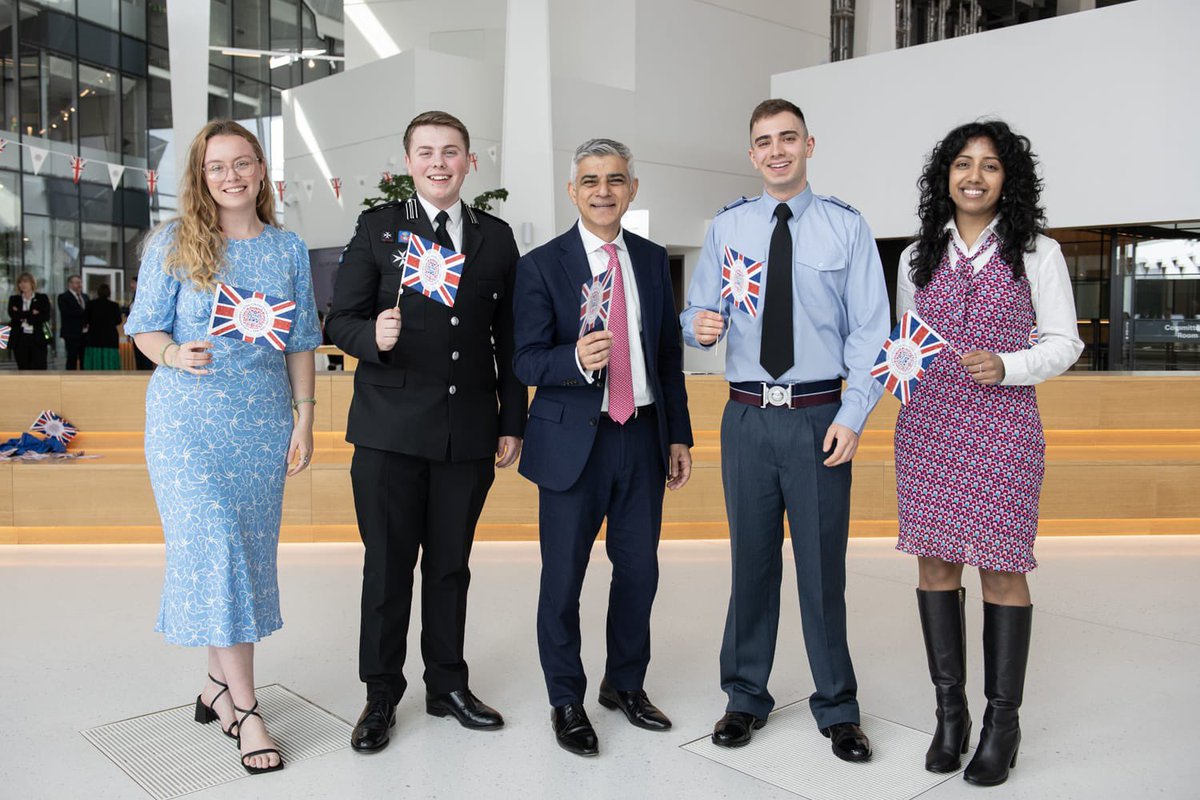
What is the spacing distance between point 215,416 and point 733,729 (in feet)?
5.20

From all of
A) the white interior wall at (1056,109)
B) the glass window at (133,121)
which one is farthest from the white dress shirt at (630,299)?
the glass window at (133,121)

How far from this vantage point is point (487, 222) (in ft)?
9.22

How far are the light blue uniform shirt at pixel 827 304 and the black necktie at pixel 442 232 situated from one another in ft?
2.47

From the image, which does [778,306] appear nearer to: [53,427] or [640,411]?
[640,411]

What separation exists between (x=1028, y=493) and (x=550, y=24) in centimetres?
1078

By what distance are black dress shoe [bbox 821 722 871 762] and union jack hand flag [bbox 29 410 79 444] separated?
195 inches

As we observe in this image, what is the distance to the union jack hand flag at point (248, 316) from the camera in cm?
240

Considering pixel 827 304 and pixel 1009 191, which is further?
pixel 827 304

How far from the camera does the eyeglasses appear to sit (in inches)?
99.1

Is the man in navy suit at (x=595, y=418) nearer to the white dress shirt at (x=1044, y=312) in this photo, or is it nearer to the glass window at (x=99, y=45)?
the white dress shirt at (x=1044, y=312)

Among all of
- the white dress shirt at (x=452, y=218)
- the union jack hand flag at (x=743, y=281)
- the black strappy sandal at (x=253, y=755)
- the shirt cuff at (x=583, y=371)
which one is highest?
the white dress shirt at (x=452, y=218)

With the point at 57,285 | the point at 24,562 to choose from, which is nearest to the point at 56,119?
the point at 57,285

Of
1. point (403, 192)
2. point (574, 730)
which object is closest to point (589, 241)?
point (574, 730)

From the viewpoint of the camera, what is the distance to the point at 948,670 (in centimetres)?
257
